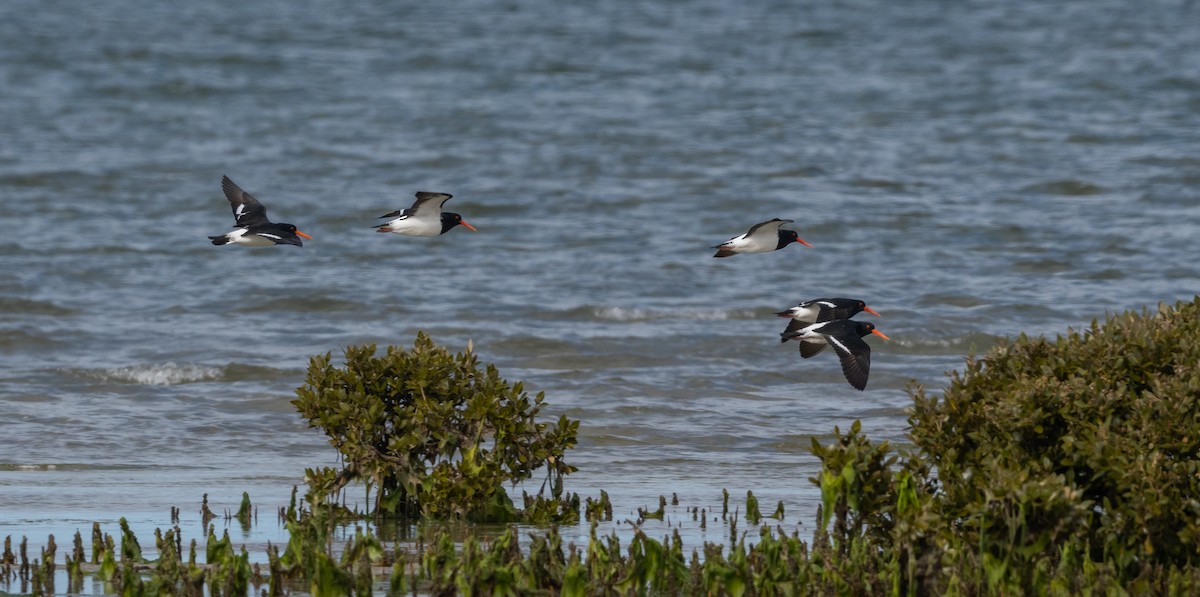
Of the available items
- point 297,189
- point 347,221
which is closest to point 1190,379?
point 347,221

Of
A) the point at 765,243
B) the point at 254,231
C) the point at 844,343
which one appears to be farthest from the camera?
the point at 765,243

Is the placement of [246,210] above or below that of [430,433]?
above

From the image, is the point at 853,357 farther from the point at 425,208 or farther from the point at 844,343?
the point at 425,208

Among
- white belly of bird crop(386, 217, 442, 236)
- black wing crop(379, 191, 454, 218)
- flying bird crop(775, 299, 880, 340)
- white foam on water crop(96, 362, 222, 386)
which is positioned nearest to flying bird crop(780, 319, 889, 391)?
flying bird crop(775, 299, 880, 340)

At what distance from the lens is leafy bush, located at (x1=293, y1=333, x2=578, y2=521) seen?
32.7 feet

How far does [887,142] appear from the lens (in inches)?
1446

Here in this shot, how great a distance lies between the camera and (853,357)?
1179 centimetres

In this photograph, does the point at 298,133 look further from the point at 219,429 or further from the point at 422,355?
the point at 422,355

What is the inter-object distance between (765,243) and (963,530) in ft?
22.3

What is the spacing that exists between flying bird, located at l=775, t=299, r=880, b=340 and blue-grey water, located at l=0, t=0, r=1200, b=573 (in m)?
1.21

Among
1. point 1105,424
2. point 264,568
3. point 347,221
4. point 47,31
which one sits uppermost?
point 47,31

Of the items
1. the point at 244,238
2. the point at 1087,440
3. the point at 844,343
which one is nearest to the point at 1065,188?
the point at 844,343

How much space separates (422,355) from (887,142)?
27.9 meters

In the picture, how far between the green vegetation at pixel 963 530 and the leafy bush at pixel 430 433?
0.89m
